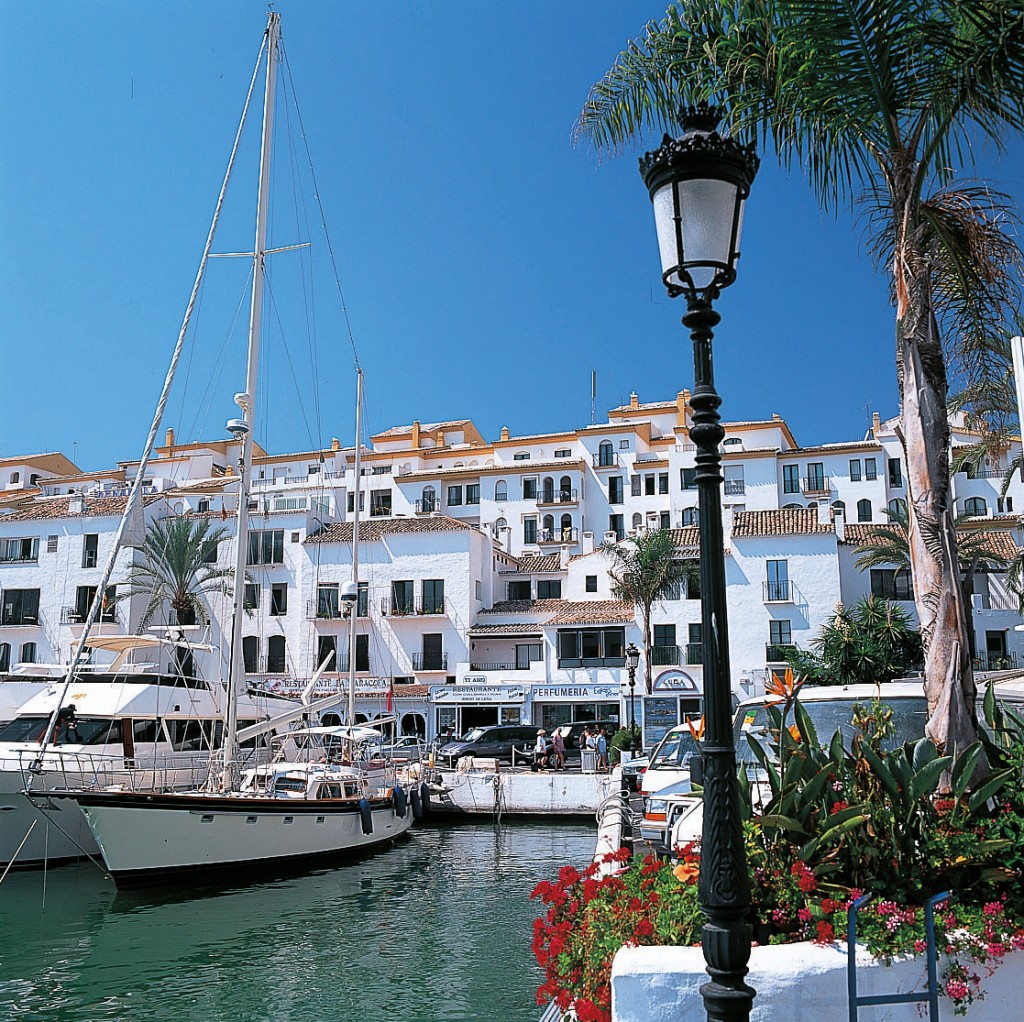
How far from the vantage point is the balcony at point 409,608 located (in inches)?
2130

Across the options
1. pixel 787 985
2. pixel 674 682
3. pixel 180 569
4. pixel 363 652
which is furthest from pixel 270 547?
pixel 787 985

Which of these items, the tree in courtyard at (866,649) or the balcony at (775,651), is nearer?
the tree in courtyard at (866,649)

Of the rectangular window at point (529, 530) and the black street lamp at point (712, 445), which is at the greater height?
the rectangular window at point (529, 530)

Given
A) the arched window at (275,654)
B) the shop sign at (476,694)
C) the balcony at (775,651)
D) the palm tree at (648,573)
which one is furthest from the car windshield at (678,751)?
the arched window at (275,654)

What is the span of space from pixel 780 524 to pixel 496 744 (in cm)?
1871

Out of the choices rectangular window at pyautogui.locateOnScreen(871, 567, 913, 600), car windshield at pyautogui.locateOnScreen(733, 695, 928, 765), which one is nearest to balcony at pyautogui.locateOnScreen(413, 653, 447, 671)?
rectangular window at pyautogui.locateOnScreen(871, 567, 913, 600)

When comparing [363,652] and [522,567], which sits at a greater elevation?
[522,567]

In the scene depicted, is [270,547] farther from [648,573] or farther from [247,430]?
[247,430]

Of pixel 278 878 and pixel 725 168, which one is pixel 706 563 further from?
pixel 278 878

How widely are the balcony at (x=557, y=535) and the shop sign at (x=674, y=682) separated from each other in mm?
21687

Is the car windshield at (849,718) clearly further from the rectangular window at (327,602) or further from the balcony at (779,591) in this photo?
the rectangular window at (327,602)

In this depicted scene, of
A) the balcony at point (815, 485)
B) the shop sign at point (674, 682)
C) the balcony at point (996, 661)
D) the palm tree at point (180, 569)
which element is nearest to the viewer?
the balcony at point (996, 661)

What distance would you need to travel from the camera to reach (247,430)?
24.2 m

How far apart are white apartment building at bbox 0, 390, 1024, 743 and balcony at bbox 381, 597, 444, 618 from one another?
0.12 metres
